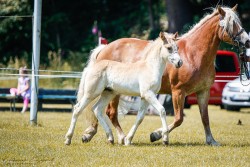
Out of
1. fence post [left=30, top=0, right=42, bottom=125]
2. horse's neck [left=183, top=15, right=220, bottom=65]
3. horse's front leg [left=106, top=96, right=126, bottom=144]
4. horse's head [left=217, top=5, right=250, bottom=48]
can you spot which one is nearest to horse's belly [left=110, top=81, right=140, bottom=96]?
horse's front leg [left=106, top=96, right=126, bottom=144]

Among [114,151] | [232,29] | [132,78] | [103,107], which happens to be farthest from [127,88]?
[232,29]

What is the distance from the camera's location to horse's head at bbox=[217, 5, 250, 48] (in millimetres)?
12867

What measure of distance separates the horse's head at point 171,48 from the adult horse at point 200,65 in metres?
0.96

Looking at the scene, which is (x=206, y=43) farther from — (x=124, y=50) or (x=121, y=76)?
(x=121, y=76)

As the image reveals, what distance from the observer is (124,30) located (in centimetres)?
4288

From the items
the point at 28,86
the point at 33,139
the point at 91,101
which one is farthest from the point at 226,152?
the point at 28,86

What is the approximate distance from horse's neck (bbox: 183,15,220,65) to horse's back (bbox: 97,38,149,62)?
1043mm

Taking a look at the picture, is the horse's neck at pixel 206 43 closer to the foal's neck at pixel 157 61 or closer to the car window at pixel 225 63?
the foal's neck at pixel 157 61

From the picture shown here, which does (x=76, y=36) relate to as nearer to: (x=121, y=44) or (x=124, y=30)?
(x=124, y=30)

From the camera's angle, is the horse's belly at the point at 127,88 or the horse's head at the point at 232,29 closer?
the horse's belly at the point at 127,88

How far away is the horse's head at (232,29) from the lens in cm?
1287

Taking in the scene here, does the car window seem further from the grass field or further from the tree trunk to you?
the grass field

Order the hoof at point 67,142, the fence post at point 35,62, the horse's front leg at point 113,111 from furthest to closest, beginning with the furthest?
1. the fence post at point 35,62
2. the horse's front leg at point 113,111
3. the hoof at point 67,142

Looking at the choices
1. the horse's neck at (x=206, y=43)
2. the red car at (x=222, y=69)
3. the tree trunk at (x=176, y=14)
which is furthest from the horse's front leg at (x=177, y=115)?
the tree trunk at (x=176, y=14)
